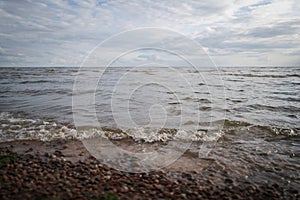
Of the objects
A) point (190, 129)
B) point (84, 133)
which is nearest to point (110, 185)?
point (84, 133)

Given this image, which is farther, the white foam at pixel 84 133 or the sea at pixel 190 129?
the white foam at pixel 84 133

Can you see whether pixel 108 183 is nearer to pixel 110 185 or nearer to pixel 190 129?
pixel 110 185

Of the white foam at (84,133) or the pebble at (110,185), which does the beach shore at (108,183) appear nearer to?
the pebble at (110,185)

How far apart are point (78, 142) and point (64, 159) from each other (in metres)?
1.34

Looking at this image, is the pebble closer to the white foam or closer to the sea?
→ the sea

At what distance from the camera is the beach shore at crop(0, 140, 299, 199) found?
343 cm

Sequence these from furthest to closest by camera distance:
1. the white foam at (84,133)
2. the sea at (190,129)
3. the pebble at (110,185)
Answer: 1. the white foam at (84,133)
2. the sea at (190,129)
3. the pebble at (110,185)

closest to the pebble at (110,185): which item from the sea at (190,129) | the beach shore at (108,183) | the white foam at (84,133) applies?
the beach shore at (108,183)

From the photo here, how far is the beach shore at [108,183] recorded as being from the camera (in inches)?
135

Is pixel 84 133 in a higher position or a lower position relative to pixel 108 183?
higher

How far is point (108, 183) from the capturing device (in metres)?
3.76

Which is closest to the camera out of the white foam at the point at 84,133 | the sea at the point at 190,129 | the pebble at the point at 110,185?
the pebble at the point at 110,185

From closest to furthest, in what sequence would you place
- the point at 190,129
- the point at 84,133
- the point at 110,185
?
the point at 110,185, the point at 84,133, the point at 190,129

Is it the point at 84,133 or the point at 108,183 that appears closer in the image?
the point at 108,183
